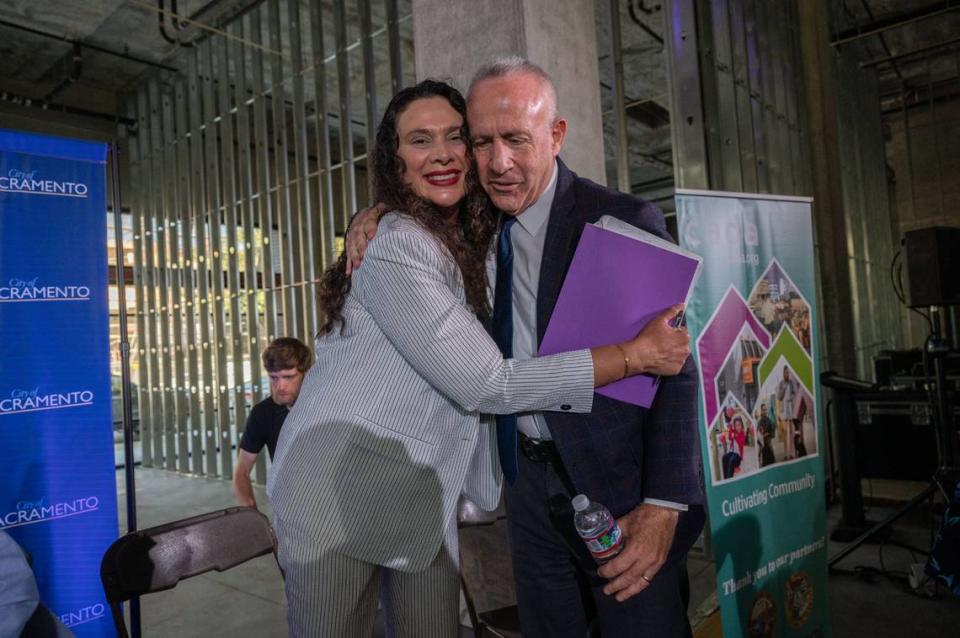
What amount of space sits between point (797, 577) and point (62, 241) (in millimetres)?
3114

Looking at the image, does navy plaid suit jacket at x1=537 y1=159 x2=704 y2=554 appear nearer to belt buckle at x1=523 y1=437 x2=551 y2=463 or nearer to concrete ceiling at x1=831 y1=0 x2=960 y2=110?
belt buckle at x1=523 y1=437 x2=551 y2=463

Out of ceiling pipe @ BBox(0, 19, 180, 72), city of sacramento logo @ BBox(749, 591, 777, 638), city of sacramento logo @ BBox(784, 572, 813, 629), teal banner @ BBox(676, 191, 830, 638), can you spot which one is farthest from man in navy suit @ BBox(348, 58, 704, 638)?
ceiling pipe @ BBox(0, 19, 180, 72)

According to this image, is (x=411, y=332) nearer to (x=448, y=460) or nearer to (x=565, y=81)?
(x=448, y=460)

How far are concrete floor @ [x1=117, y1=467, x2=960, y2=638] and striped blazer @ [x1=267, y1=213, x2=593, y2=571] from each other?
5.53 ft

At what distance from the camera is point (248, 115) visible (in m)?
7.62

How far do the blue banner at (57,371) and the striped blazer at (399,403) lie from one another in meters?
1.67

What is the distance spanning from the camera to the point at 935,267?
352 cm

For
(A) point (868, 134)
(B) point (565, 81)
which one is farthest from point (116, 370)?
(A) point (868, 134)

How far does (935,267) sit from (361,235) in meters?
3.49

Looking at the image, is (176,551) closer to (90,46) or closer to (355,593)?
(355,593)

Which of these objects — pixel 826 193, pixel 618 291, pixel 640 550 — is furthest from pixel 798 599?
pixel 826 193

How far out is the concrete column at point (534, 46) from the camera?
2.75m

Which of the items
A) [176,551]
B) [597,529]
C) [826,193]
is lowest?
[176,551]

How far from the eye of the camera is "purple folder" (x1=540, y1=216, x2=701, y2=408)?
1.24 metres
